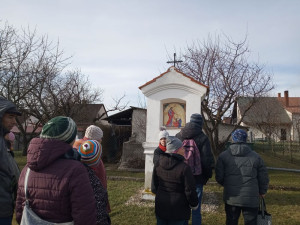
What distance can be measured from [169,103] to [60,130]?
4810mm

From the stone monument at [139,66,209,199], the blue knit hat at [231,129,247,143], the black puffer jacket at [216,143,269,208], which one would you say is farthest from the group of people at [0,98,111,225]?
the stone monument at [139,66,209,199]

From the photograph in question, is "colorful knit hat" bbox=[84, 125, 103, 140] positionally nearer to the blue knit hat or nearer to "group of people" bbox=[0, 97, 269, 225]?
"group of people" bbox=[0, 97, 269, 225]

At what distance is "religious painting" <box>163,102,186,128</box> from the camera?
638cm

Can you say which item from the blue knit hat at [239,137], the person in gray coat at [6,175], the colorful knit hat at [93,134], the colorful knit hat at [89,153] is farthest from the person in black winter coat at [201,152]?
the person in gray coat at [6,175]

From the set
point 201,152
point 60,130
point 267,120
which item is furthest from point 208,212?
point 267,120

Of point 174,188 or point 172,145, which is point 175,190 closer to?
point 174,188

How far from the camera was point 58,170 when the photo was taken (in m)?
1.86

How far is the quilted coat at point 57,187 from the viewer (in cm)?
182

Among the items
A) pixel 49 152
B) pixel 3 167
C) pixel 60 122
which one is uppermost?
Result: pixel 60 122

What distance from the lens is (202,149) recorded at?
408 centimetres

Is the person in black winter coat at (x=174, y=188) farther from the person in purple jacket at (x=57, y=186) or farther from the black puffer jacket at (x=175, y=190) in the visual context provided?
the person in purple jacket at (x=57, y=186)

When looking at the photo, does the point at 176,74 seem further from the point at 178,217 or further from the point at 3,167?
the point at 3,167

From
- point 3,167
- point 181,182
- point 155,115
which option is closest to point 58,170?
point 3,167

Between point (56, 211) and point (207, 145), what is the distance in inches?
111
